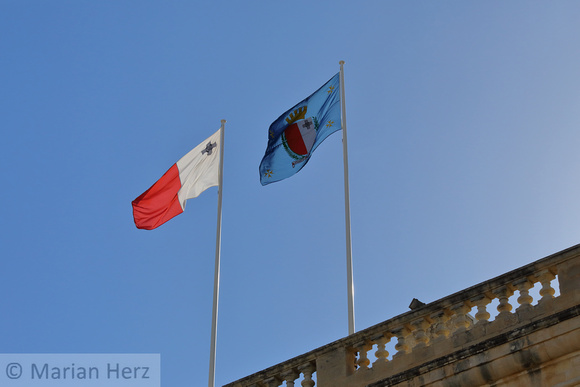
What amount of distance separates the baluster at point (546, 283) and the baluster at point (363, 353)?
2271 millimetres

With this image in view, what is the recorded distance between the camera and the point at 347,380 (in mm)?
11945

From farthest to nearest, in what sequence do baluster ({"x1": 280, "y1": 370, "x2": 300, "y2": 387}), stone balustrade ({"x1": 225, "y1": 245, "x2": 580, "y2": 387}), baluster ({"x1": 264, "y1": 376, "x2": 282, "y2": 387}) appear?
baluster ({"x1": 264, "y1": 376, "x2": 282, "y2": 387}), baluster ({"x1": 280, "y1": 370, "x2": 300, "y2": 387}), stone balustrade ({"x1": 225, "y1": 245, "x2": 580, "y2": 387})

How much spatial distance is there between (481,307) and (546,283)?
31.0 inches

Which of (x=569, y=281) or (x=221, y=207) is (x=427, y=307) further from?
(x=221, y=207)

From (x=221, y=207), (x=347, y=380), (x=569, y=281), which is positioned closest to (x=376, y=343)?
(x=347, y=380)

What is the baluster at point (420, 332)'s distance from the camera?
11.5 m

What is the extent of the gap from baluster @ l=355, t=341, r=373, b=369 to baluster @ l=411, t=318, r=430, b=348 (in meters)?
0.66

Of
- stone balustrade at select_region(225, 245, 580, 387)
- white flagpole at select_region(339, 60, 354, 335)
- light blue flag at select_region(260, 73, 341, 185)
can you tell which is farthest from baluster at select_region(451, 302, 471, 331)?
light blue flag at select_region(260, 73, 341, 185)

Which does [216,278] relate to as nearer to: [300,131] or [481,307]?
[300,131]

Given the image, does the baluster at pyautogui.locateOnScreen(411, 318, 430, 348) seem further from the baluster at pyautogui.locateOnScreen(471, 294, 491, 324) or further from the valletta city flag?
the valletta city flag

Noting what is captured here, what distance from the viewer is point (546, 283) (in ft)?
35.9

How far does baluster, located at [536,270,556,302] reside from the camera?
10.8 m

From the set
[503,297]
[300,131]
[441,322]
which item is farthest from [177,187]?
[503,297]

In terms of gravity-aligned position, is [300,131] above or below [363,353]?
above
